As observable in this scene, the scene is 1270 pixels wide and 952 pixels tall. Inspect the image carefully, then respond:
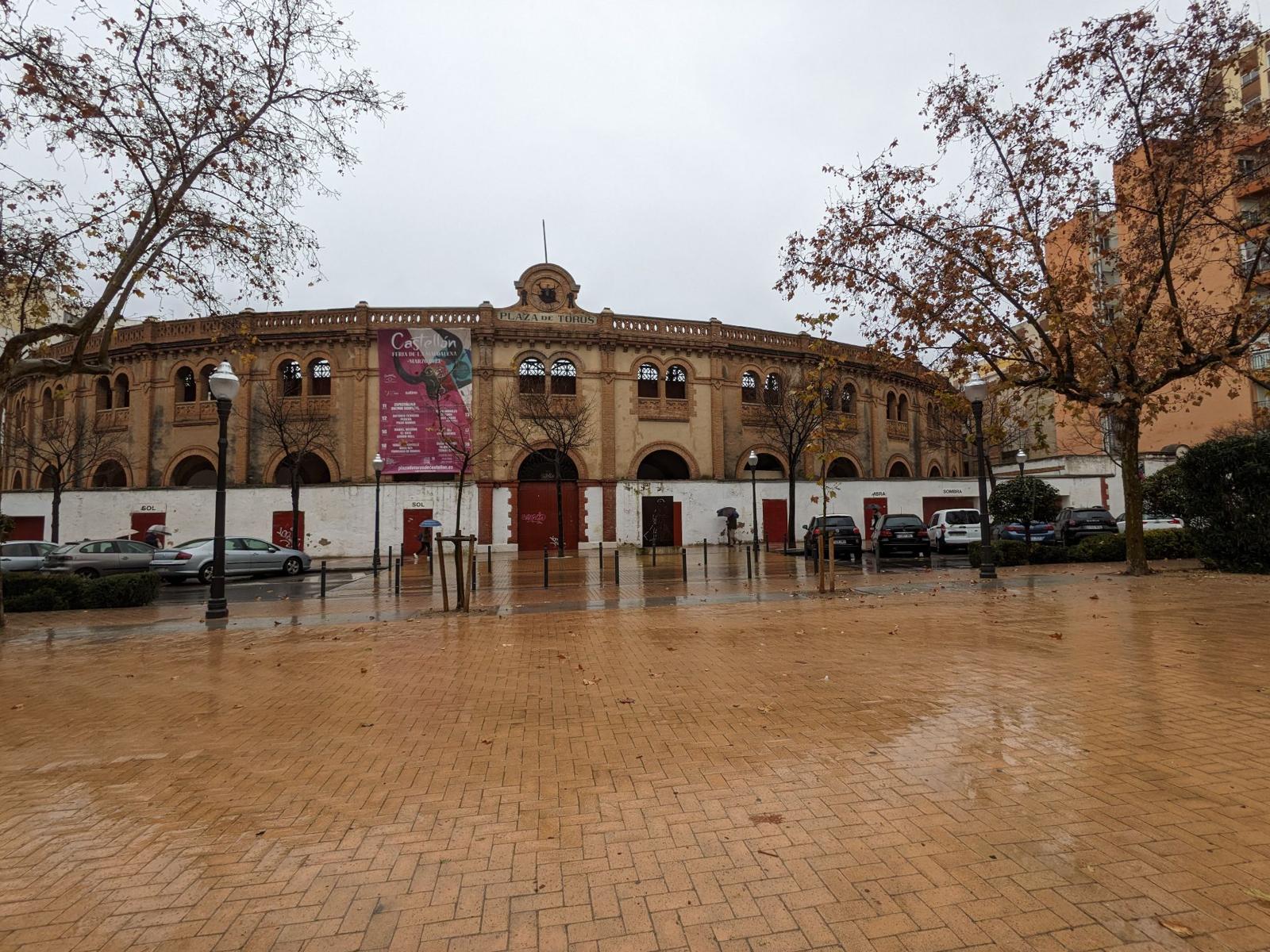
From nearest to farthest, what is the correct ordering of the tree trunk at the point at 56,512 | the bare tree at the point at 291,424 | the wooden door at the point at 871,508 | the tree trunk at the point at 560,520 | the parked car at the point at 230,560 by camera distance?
1. the parked car at the point at 230,560
2. the tree trunk at the point at 560,520
3. the tree trunk at the point at 56,512
4. the bare tree at the point at 291,424
5. the wooden door at the point at 871,508

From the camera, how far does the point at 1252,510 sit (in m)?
13.5

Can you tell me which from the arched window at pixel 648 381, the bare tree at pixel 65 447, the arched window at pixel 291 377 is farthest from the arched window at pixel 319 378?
the arched window at pixel 648 381

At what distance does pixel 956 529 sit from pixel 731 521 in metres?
10.1

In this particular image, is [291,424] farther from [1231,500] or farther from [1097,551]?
[1231,500]

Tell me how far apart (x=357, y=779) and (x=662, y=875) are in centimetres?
205

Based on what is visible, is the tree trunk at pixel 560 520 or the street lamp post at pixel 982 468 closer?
the street lamp post at pixel 982 468

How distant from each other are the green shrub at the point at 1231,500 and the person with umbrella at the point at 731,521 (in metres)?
18.0

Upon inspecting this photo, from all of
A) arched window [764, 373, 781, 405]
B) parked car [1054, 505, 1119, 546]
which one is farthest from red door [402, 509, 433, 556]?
parked car [1054, 505, 1119, 546]

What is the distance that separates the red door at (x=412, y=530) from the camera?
2923 cm

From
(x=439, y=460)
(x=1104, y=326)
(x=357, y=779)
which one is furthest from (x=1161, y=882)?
(x=439, y=460)

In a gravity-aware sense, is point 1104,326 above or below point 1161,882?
above

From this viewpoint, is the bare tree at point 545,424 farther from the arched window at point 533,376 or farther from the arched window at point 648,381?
the arched window at point 648,381

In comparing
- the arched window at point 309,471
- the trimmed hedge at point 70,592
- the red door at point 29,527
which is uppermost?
the arched window at point 309,471

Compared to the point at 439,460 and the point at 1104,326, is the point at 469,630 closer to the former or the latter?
the point at 1104,326
